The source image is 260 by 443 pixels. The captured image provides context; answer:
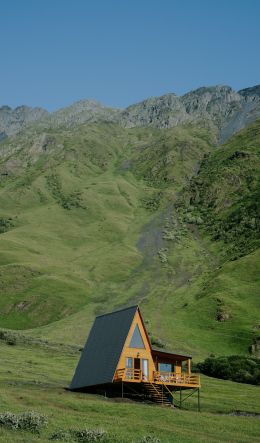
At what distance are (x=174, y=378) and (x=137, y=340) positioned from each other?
20.6ft

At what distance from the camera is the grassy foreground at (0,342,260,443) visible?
144 ft

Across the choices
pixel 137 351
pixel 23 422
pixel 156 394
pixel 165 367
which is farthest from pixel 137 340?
pixel 23 422

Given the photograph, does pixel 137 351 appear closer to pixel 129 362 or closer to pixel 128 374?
pixel 129 362

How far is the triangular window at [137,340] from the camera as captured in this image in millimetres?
66188

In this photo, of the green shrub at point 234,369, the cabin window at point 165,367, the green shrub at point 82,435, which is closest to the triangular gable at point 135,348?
the cabin window at point 165,367

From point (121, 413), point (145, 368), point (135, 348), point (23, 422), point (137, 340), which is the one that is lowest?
point (23, 422)

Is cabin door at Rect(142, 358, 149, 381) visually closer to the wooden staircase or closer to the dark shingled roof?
the wooden staircase

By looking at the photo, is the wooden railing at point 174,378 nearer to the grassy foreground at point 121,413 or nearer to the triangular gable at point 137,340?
the grassy foreground at point 121,413

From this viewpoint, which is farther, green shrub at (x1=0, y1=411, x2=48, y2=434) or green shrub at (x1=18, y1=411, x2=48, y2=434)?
green shrub at (x1=18, y1=411, x2=48, y2=434)

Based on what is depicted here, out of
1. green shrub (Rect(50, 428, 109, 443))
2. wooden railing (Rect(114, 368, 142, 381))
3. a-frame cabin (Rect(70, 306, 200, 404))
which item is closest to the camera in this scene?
green shrub (Rect(50, 428, 109, 443))

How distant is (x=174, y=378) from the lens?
68000 mm

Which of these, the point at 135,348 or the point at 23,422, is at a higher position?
the point at 135,348

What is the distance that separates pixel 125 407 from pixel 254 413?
→ 16292 mm

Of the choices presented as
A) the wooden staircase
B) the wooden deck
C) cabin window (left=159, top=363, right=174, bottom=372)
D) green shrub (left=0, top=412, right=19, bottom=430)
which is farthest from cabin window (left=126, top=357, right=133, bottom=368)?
green shrub (left=0, top=412, right=19, bottom=430)
